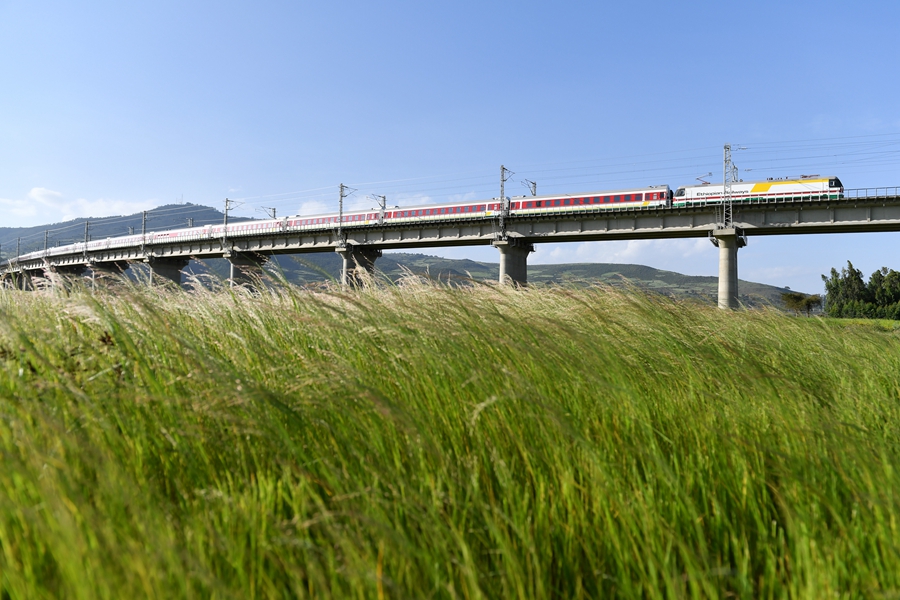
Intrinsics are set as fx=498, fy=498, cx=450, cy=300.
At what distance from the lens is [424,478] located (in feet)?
5.42

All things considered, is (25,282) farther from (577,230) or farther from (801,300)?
(801,300)

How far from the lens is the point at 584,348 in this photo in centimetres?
285

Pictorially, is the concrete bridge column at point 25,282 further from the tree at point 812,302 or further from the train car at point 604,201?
the tree at point 812,302

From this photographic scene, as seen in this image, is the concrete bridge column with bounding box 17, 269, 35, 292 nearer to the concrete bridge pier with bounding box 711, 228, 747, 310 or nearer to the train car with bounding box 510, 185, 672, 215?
the train car with bounding box 510, 185, 672, 215

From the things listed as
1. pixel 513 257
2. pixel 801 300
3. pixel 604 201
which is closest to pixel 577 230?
pixel 604 201

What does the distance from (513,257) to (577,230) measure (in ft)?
19.3

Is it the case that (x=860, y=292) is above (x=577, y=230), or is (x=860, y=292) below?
below

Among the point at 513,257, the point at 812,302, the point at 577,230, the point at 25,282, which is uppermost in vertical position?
the point at 577,230

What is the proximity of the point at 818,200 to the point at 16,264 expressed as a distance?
39.0m

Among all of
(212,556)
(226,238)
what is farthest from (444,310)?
(226,238)

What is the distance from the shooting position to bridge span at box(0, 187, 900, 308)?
31969 millimetres

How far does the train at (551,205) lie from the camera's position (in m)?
33.1

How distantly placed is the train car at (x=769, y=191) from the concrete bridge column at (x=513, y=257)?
40.5 ft

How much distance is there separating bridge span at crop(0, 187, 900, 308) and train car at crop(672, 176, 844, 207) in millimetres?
413
